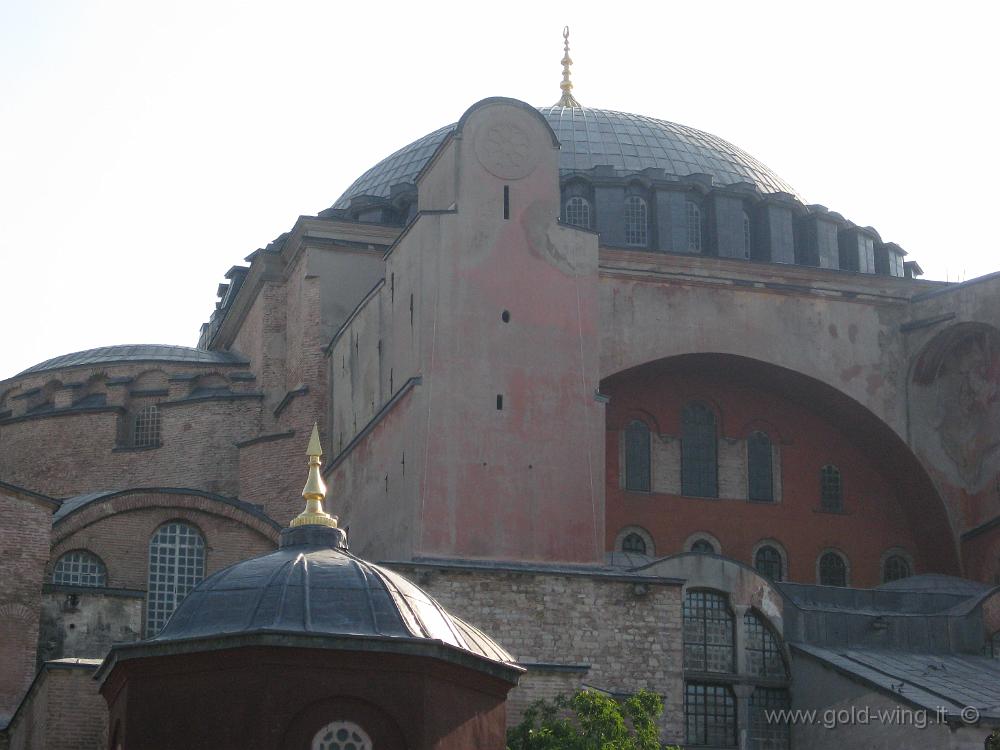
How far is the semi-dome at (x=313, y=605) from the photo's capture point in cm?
1778

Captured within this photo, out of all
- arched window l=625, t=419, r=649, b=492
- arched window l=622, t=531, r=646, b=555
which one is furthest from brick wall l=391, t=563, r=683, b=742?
arched window l=625, t=419, r=649, b=492

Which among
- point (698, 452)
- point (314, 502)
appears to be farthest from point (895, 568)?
point (314, 502)

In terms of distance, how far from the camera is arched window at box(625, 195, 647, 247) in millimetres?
37281

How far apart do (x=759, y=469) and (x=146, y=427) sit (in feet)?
36.1

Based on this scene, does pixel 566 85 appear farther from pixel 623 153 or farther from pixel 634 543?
pixel 634 543

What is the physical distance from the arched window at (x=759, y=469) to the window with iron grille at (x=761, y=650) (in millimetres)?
4992

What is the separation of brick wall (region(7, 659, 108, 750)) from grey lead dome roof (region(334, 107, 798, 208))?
1620cm

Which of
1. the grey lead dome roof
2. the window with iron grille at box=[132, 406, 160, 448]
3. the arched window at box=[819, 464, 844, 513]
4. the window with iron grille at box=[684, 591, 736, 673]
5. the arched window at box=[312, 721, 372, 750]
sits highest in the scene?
the grey lead dome roof

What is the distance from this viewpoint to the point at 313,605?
1800 cm

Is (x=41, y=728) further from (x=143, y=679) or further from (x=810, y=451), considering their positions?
(x=810, y=451)

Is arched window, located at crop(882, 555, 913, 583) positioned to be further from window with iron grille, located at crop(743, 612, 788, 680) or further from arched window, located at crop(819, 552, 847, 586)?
window with iron grille, located at crop(743, 612, 788, 680)

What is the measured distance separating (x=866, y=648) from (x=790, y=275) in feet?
25.7

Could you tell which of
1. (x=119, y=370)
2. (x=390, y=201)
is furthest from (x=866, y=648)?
(x=119, y=370)

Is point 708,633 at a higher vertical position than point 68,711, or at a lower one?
higher
